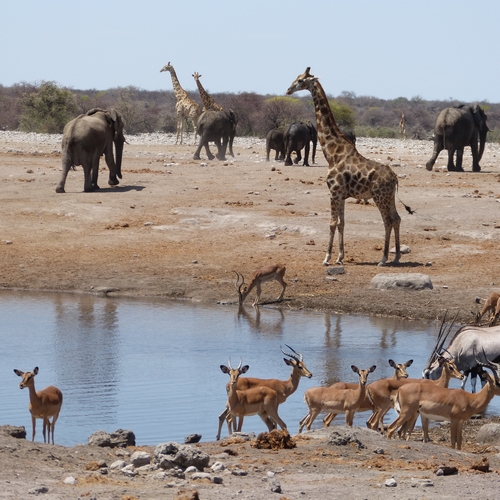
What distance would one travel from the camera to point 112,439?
9562mm

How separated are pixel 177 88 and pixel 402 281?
2536cm

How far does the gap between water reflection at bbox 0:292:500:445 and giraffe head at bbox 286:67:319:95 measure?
15.7ft

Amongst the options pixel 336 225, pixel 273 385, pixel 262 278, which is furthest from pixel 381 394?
pixel 336 225

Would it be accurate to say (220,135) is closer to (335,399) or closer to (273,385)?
(273,385)

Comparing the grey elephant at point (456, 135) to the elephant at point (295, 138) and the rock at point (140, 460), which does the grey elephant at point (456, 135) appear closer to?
the elephant at point (295, 138)

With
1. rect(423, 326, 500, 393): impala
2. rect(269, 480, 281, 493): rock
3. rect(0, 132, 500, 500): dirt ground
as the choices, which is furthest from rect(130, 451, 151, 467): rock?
rect(423, 326, 500, 393): impala

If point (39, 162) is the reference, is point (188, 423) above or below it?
below

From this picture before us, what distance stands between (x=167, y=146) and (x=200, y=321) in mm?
24584

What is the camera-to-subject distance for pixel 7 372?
1323 cm

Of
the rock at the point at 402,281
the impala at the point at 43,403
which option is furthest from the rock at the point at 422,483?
the rock at the point at 402,281

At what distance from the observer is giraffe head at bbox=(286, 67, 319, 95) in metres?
20.1

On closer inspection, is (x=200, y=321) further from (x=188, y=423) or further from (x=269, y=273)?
(x=188, y=423)

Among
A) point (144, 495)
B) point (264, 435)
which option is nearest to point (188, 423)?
point (264, 435)

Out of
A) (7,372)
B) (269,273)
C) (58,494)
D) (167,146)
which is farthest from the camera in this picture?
(167,146)
